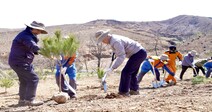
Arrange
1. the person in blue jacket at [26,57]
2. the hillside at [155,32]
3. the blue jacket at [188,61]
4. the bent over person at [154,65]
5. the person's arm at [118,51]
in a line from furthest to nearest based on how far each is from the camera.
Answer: the hillside at [155,32]
the blue jacket at [188,61]
the bent over person at [154,65]
the person's arm at [118,51]
the person in blue jacket at [26,57]

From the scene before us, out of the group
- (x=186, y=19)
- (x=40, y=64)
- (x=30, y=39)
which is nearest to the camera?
(x=30, y=39)

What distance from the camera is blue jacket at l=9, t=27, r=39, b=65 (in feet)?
23.2

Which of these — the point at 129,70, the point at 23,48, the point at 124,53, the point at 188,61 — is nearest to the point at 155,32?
the point at 188,61

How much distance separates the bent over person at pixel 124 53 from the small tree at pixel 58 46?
758 mm

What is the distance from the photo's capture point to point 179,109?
17.6 ft

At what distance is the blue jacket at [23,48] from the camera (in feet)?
23.2

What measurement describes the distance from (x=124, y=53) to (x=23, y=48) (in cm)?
185

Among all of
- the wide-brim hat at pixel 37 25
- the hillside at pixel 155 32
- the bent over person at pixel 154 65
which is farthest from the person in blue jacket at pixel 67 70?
the hillside at pixel 155 32

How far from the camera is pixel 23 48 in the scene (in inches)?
284

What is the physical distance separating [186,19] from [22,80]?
12768cm

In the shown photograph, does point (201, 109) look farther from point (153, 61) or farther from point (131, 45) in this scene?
point (153, 61)

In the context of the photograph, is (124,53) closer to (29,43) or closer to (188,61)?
(29,43)

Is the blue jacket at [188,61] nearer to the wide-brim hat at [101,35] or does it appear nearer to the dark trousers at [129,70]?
the dark trousers at [129,70]

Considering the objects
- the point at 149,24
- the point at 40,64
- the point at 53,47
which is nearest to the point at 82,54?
the point at 40,64
